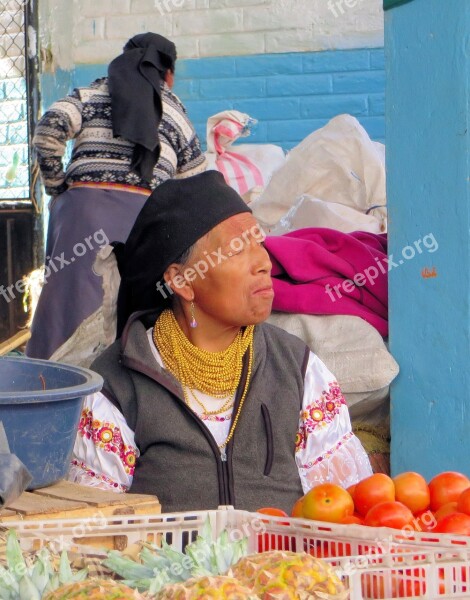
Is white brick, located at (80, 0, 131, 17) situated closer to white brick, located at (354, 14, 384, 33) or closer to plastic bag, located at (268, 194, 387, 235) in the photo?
white brick, located at (354, 14, 384, 33)

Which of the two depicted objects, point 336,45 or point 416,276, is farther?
point 336,45

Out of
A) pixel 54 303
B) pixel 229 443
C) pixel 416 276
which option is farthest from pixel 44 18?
pixel 229 443

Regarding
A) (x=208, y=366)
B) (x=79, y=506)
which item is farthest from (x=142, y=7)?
(x=79, y=506)

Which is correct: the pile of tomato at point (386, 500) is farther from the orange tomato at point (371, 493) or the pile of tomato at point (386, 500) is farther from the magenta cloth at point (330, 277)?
the magenta cloth at point (330, 277)

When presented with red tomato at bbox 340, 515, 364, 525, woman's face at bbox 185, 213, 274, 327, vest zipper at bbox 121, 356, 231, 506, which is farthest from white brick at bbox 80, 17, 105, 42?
red tomato at bbox 340, 515, 364, 525

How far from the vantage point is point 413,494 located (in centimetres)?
203

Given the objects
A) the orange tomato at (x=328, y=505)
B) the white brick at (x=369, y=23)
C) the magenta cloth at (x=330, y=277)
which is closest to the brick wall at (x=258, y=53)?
the white brick at (x=369, y=23)

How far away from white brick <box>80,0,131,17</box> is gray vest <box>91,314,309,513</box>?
4.42m

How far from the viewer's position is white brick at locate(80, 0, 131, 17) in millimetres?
6809

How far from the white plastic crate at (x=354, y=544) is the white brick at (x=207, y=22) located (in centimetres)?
510

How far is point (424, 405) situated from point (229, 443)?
87 centimetres

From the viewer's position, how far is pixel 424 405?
3.38 meters

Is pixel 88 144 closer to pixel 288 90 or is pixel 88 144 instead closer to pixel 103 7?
pixel 288 90

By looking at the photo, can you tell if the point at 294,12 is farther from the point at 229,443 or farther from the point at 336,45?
the point at 229,443
